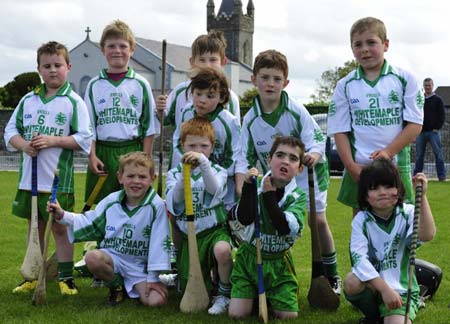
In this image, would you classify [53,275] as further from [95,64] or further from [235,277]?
[95,64]

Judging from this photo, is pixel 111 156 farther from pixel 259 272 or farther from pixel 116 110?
pixel 259 272

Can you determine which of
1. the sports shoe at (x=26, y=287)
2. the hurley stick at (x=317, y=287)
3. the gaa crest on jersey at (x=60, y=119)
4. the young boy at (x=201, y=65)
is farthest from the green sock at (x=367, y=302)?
the gaa crest on jersey at (x=60, y=119)

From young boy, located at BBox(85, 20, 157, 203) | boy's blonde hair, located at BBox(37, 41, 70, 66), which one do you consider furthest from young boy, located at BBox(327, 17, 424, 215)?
boy's blonde hair, located at BBox(37, 41, 70, 66)

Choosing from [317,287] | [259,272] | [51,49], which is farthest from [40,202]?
[317,287]

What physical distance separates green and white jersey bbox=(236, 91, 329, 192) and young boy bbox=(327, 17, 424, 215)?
27 centimetres

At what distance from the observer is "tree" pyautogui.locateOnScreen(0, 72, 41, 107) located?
1919 inches

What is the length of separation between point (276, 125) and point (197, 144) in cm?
60

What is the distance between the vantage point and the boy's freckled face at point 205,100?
4.91 metres

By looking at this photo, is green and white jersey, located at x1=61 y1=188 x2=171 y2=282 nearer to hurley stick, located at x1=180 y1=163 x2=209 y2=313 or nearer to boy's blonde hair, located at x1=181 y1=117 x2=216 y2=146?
hurley stick, located at x1=180 y1=163 x2=209 y2=313

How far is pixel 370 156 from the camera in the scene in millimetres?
4516

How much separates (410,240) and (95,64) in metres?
59.1

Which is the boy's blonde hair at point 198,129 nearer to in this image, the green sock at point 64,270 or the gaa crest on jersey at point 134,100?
the gaa crest on jersey at point 134,100

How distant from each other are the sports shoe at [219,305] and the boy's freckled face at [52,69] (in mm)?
2111

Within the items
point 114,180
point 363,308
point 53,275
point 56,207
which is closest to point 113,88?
point 114,180
